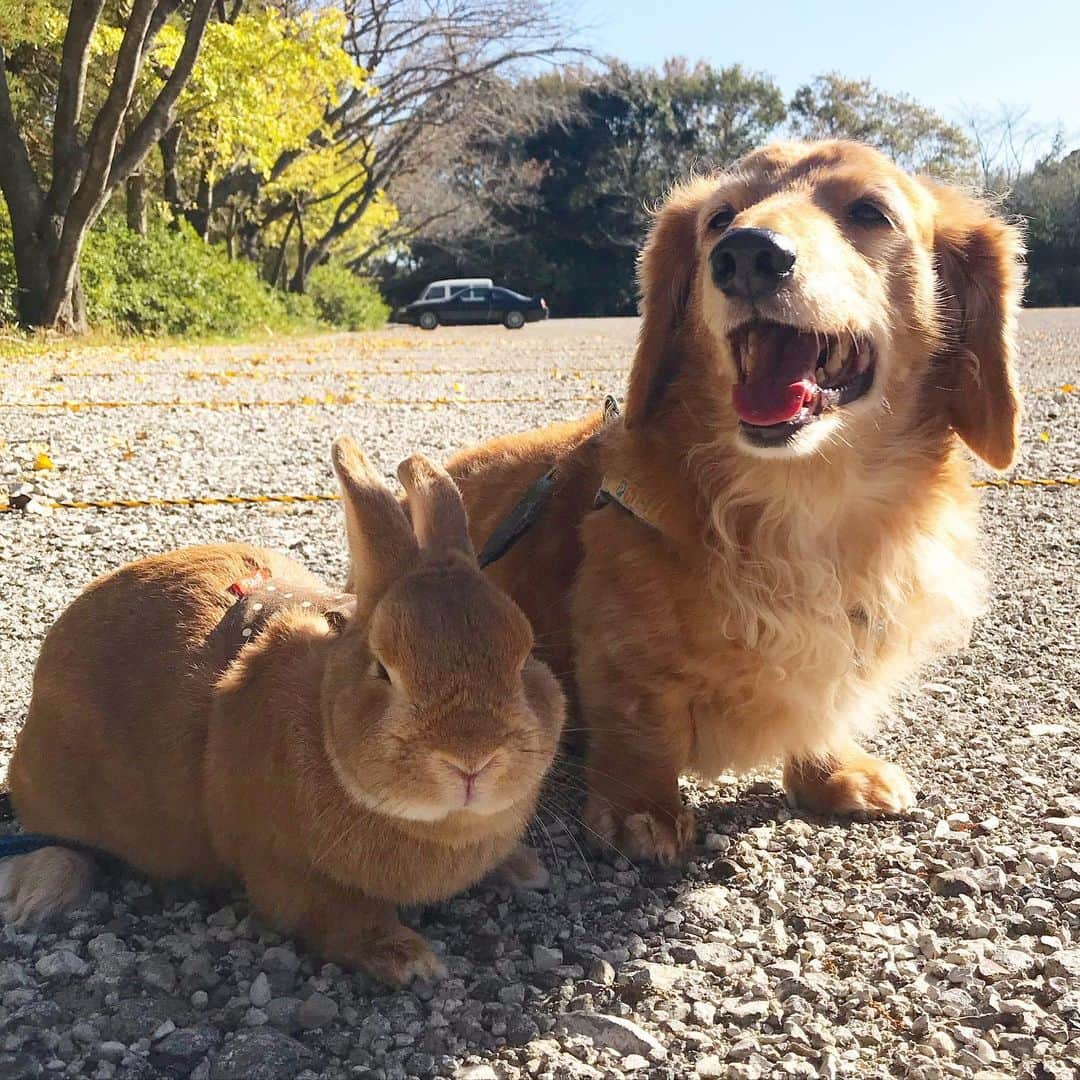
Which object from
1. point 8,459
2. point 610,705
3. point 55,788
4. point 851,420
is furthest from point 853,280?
point 8,459

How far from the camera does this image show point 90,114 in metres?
22.0

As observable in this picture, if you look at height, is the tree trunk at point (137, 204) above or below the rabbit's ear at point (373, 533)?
above

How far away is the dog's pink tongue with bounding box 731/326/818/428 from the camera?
2.79 m

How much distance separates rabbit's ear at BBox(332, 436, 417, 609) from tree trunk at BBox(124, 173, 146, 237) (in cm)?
2335

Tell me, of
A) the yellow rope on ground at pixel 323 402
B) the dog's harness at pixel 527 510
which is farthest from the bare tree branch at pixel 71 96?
the dog's harness at pixel 527 510

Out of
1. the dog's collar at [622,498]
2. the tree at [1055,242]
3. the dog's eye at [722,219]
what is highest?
the tree at [1055,242]

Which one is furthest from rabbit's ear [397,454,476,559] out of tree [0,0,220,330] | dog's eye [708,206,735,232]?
tree [0,0,220,330]

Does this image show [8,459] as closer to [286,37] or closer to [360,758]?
[360,758]

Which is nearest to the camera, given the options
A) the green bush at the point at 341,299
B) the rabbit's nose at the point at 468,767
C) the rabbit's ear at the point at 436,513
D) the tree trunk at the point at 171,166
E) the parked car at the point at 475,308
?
the rabbit's nose at the point at 468,767

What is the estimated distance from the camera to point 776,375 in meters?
2.86

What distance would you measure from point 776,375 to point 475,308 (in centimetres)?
3880

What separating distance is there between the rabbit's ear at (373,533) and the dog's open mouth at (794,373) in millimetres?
959

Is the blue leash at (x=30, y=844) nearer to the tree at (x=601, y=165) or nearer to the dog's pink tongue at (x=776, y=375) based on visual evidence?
the dog's pink tongue at (x=776, y=375)

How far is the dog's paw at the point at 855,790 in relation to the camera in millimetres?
2961
